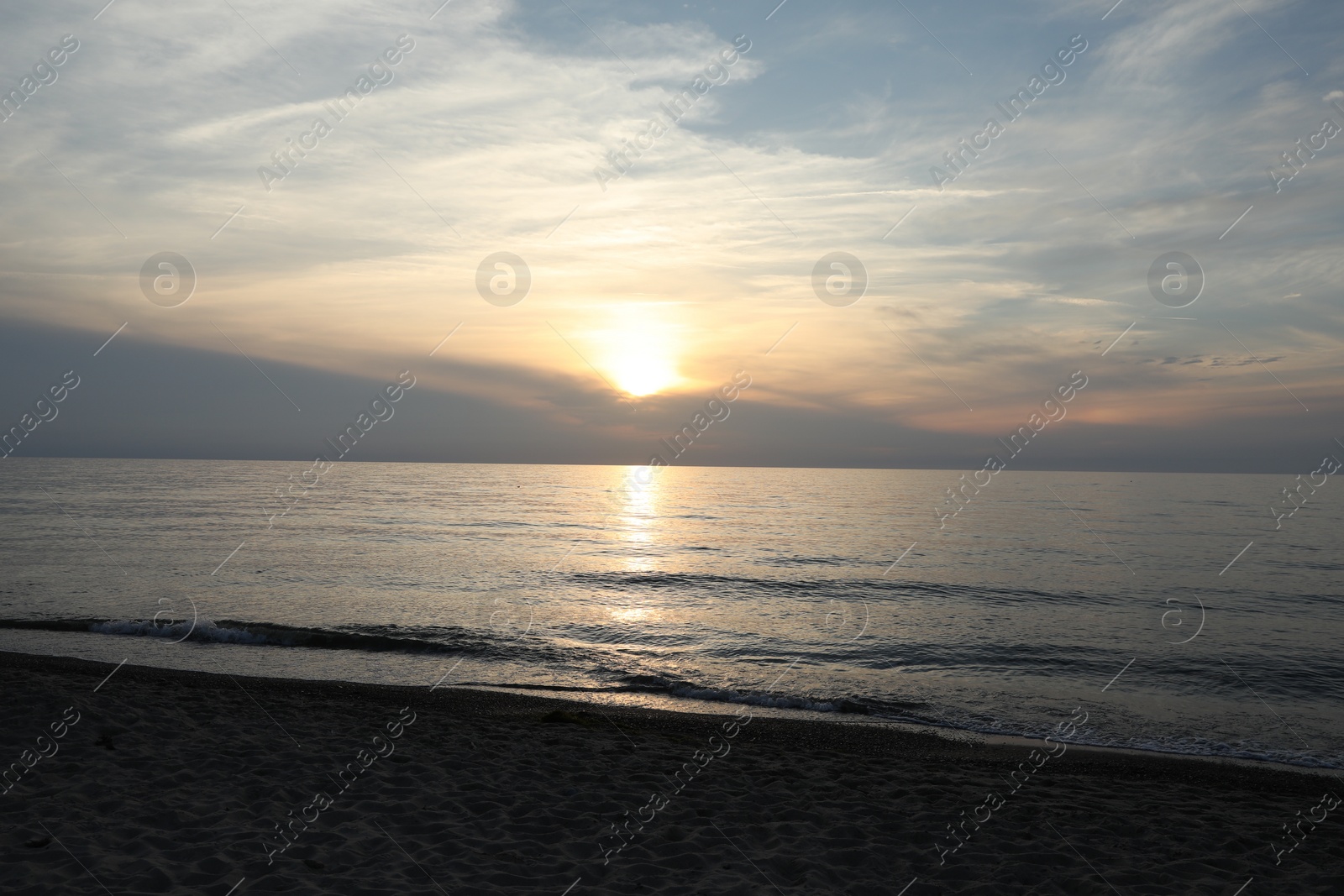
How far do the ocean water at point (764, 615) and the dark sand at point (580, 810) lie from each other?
9.94ft

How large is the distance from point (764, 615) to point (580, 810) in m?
16.7

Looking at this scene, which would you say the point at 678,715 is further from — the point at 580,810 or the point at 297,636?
the point at 297,636

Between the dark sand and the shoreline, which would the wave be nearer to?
the shoreline

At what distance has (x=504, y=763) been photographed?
10203 millimetres

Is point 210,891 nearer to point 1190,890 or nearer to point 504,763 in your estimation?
point 504,763

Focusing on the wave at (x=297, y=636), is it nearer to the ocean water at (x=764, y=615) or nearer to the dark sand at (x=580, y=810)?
the ocean water at (x=764, y=615)

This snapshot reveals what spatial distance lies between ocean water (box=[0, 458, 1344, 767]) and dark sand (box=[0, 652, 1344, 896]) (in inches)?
119

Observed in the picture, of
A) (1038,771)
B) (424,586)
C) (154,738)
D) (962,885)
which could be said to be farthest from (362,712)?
(424,586)

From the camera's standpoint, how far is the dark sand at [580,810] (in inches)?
267

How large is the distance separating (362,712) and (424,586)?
15.3 metres

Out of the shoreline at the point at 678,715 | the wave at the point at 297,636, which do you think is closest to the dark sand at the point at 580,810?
the shoreline at the point at 678,715

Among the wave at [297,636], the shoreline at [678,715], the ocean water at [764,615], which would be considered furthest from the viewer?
the wave at [297,636]

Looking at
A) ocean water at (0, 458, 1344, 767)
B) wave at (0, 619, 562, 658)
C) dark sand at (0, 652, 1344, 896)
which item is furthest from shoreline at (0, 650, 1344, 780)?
wave at (0, 619, 562, 658)

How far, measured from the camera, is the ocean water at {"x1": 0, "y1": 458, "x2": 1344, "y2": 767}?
52.3 feet
